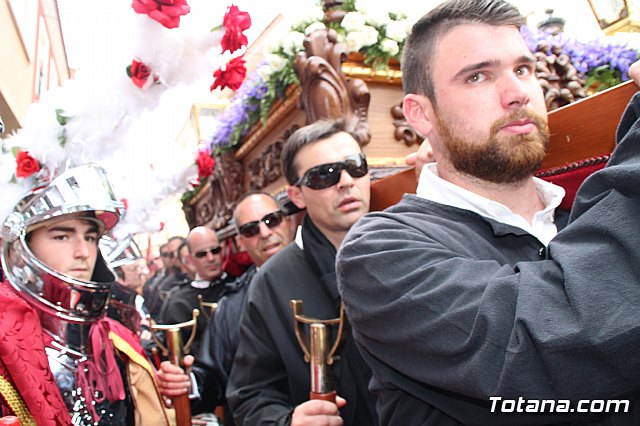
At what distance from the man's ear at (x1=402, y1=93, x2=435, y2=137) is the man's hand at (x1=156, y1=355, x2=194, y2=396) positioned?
64.6 inches

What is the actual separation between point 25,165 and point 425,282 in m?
1.82

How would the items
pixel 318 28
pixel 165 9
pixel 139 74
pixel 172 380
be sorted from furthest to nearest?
1. pixel 318 28
2. pixel 172 380
3. pixel 139 74
4. pixel 165 9

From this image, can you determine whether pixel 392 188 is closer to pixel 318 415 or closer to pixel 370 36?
pixel 318 415

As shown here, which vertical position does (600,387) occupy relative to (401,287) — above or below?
below

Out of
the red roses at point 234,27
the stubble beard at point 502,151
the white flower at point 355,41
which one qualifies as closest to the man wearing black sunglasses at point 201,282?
the white flower at point 355,41

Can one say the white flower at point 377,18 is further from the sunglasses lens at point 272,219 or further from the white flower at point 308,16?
the sunglasses lens at point 272,219

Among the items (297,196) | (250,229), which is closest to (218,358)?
(250,229)

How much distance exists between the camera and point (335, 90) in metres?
2.73

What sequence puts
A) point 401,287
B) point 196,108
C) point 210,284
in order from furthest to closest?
point 196,108
point 210,284
point 401,287

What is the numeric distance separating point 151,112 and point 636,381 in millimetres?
1967

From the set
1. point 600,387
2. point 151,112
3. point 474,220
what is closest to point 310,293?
point 474,220

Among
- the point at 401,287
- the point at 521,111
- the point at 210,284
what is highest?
the point at 521,111

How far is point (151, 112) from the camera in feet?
7.43

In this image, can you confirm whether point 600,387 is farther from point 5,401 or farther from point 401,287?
point 5,401
